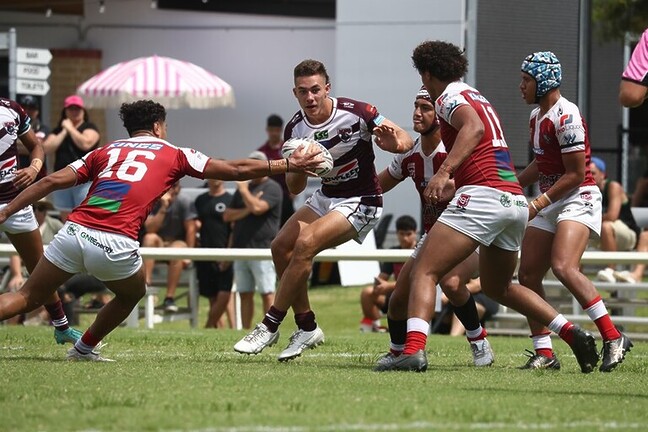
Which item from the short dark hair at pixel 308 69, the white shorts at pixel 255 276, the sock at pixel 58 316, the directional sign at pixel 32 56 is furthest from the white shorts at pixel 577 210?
the directional sign at pixel 32 56

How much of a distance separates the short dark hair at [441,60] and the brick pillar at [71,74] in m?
19.8

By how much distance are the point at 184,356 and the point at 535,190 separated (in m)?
6.99

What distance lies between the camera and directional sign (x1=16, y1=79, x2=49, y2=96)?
1759 cm

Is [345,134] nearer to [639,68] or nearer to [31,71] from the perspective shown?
[639,68]

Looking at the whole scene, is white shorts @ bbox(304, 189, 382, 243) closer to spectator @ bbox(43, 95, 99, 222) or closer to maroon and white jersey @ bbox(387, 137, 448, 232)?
maroon and white jersey @ bbox(387, 137, 448, 232)

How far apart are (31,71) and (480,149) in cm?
1041

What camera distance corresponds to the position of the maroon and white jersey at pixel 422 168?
9.74 m

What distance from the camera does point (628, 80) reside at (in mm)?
7531

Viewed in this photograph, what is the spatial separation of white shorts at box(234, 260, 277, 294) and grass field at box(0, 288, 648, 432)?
4.84 metres

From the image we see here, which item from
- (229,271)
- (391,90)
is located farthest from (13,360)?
A: (391,90)

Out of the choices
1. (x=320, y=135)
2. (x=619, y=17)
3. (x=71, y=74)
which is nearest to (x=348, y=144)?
(x=320, y=135)

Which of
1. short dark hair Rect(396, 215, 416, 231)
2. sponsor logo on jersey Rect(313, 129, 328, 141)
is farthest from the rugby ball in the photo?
short dark hair Rect(396, 215, 416, 231)

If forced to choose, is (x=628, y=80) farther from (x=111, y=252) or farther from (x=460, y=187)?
(x=111, y=252)

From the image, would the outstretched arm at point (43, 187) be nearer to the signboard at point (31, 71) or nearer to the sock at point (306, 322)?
the sock at point (306, 322)
